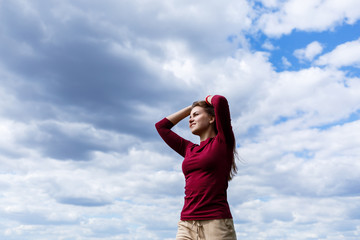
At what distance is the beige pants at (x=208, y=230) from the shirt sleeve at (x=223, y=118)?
3.81 ft

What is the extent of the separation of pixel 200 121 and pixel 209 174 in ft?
3.16

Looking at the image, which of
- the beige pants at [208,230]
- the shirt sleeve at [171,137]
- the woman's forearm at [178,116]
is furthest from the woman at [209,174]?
the woman's forearm at [178,116]

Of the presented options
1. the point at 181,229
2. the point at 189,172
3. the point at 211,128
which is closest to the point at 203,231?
the point at 181,229

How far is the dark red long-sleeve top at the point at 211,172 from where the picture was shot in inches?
197

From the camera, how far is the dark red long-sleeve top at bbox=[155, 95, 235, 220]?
16.5 feet

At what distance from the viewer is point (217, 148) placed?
5.27 m

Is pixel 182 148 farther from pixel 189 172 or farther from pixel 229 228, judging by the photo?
pixel 229 228

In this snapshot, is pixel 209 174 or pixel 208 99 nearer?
pixel 209 174

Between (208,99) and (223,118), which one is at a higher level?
(208,99)

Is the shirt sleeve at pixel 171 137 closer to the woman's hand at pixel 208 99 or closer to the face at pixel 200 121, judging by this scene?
the face at pixel 200 121

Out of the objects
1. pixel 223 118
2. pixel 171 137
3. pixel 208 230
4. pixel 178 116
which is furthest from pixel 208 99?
pixel 208 230

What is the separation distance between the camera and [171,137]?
21.0 feet

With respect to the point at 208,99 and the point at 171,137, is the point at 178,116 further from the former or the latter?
the point at 208,99

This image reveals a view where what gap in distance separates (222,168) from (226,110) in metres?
0.84
